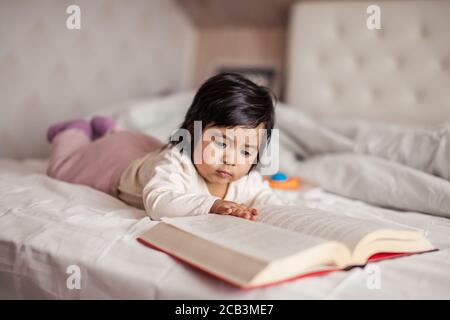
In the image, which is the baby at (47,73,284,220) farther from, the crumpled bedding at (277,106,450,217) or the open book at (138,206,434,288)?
the crumpled bedding at (277,106,450,217)

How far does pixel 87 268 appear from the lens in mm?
656

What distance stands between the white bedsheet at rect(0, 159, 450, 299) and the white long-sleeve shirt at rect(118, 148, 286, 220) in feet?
0.19

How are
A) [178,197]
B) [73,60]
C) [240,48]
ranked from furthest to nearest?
[240,48], [73,60], [178,197]

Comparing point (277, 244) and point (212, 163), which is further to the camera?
point (212, 163)

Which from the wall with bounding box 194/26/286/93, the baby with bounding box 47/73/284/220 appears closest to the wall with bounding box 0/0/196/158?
the wall with bounding box 194/26/286/93

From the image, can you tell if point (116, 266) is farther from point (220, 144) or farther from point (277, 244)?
point (220, 144)

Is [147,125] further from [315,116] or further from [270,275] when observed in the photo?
[270,275]

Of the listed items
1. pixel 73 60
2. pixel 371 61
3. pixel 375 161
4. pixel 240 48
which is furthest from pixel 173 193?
pixel 240 48

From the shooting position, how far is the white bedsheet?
1.90ft

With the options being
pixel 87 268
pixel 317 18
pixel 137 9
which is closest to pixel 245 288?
Result: pixel 87 268

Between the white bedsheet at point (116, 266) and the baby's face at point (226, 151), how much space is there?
0.67 ft

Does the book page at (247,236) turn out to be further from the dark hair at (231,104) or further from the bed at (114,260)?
the dark hair at (231,104)

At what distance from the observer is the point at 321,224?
73cm

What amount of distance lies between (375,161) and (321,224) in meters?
0.63
